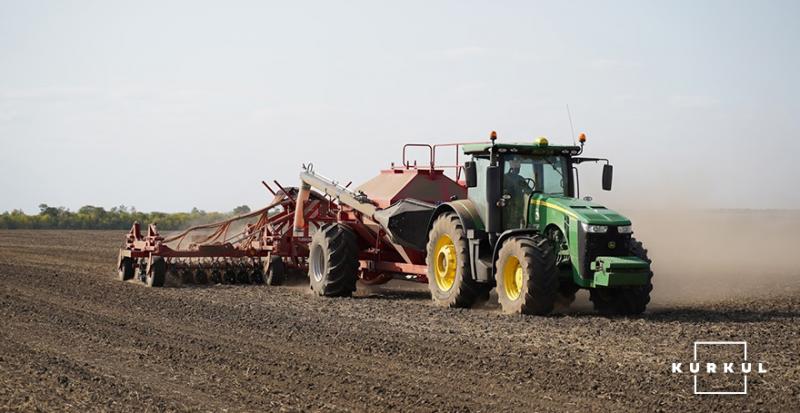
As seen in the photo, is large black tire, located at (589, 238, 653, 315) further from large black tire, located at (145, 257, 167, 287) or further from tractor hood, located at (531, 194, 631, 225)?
large black tire, located at (145, 257, 167, 287)

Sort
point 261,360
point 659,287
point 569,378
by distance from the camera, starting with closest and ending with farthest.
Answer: point 569,378, point 261,360, point 659,287

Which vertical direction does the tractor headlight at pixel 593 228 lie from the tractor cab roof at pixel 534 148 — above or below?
below

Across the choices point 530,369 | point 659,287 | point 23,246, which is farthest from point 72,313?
point 23,246

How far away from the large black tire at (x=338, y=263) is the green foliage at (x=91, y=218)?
32381 mm

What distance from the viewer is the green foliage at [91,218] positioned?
48.9 metres

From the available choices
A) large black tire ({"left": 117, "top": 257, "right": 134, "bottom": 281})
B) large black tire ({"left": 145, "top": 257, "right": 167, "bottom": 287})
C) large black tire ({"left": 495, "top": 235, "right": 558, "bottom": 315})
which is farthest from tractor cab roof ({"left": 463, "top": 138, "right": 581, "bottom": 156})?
large black tire ({"left": 117, "top": 257, "right": 134, "bottom": 281})

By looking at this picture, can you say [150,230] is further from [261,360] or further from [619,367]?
[619,367]

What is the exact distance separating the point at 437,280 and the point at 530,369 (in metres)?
5.65

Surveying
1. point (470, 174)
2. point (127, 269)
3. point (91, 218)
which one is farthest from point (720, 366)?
point (91, 218)

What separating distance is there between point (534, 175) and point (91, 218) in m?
41.3

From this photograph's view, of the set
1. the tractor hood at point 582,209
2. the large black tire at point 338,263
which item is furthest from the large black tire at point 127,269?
the tractor hood at point 582,209

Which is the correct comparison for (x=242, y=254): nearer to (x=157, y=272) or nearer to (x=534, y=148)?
(x=157, y=272)

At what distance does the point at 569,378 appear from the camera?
857cm

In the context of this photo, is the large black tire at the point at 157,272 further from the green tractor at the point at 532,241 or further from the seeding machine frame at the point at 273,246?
the green tractor at the point at 532,241
